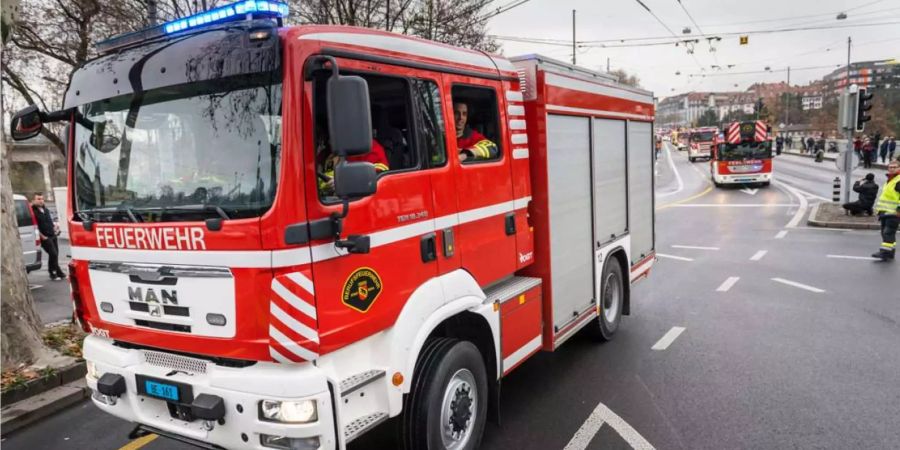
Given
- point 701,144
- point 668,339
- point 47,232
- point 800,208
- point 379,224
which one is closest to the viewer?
point 379,224

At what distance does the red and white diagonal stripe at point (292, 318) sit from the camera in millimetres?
2727

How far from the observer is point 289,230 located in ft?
8.77

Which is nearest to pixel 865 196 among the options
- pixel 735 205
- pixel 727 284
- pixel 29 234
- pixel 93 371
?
pixel 735 205

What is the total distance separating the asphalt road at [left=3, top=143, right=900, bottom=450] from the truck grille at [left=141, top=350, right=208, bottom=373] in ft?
4.71

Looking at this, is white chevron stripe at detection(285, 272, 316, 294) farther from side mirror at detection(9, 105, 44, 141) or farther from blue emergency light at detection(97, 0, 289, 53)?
side mirror at detection(9, 105, 44, 141)

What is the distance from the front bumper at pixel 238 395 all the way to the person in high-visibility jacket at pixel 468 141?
1.75 metres

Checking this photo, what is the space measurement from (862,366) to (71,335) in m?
8.10

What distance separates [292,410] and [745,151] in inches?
1079

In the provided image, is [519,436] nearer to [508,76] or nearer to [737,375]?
[737,375]

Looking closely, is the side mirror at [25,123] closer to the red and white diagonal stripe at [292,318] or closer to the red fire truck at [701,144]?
the red and white diagonal stripe at [292,318]

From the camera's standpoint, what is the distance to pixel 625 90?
633 centimetres

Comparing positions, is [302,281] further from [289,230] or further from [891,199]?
[891,199]

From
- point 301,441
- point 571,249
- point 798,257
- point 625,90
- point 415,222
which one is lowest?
point 798,257

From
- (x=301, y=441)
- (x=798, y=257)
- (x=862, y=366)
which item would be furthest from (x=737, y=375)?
(x=798, y=257)
